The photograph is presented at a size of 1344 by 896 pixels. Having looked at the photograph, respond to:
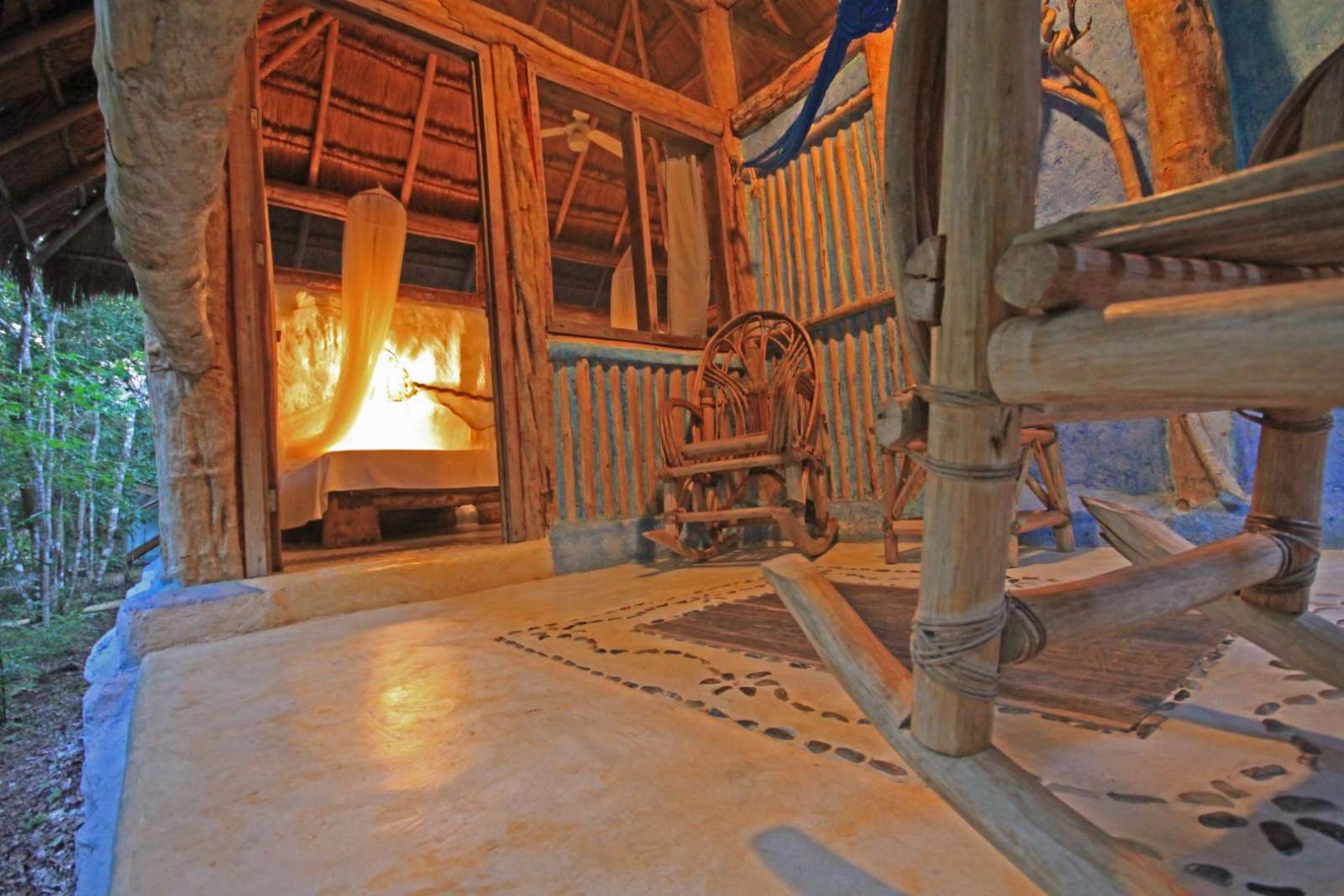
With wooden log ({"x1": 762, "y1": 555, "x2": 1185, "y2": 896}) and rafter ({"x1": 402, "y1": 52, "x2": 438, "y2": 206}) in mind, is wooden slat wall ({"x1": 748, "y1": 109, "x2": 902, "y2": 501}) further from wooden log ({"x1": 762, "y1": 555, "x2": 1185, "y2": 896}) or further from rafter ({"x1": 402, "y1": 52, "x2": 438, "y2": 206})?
rafter ({"x1": 402, "y1": 52, "x2": 438, "y2": 206})

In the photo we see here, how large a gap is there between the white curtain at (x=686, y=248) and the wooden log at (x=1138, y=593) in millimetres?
3573

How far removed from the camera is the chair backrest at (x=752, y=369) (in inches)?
129

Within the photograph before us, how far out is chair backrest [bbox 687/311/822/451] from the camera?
3.28 m

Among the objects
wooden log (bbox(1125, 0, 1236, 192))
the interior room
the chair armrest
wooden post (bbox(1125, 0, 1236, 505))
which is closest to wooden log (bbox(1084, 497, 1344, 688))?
the interior room

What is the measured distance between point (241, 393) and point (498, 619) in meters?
1.49

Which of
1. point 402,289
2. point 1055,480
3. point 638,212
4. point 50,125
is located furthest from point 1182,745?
point 402,289

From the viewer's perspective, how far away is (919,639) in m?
0.66

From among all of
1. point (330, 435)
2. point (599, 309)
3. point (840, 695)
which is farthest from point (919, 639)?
point (599, 309)

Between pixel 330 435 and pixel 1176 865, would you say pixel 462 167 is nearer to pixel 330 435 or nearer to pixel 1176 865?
pixel 330 435

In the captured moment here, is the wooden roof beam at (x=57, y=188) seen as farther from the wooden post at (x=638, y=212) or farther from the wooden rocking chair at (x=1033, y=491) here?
the wooden rocking chair at (x=1033, y=491)

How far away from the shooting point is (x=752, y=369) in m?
3.68

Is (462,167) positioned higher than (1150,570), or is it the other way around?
(462,167)

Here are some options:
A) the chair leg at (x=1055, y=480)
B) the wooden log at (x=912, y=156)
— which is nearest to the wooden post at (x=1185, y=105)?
the chair leg at (x=1055, y=480)

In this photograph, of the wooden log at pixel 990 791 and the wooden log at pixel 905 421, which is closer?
the wooden log at pixel 990 791
